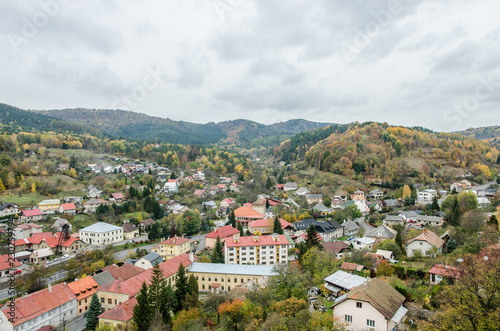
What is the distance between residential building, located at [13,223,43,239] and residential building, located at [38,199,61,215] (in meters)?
7.23

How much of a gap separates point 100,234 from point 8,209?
18.0 m

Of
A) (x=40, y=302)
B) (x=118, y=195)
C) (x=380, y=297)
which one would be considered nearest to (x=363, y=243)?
(x=380, y=297)

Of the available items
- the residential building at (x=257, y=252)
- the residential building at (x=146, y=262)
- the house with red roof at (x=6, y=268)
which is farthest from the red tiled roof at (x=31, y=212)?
the residential building at (x=257, y=252)

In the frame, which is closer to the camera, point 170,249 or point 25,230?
point 170,249

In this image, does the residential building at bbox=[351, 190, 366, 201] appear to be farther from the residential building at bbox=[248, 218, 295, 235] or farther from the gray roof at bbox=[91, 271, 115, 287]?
the gray roof at bbox=[91, 271, 115, 287]

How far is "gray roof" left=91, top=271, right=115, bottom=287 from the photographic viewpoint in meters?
29.7

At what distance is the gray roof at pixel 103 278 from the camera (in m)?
29.7

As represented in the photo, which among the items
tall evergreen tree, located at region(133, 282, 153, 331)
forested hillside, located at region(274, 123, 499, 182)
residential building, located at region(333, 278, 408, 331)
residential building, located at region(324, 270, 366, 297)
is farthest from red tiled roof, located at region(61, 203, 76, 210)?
forested hillside, located at region(274, 123, 499, 182)

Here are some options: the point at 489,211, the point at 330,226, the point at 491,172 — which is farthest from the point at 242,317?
the point at 491,172

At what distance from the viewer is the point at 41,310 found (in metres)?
24.5

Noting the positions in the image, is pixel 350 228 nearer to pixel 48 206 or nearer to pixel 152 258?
pixel 152 258

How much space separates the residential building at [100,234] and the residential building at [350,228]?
36061 mm

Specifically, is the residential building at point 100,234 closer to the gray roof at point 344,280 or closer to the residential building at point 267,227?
the residential building at point 267,227

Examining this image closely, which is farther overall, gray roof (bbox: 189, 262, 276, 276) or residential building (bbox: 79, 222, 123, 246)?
residential building (bbox: 79, 222, 123, 246)
